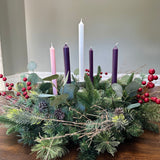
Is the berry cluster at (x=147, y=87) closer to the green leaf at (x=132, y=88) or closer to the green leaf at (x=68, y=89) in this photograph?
the green leaf at (x=132, y=88)

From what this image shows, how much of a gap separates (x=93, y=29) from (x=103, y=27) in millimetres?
123

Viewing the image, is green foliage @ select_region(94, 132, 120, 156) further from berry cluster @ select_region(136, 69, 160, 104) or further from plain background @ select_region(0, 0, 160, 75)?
plain background @ select_region(0, 0, 160, 75)

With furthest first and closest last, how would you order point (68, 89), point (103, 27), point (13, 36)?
point (103, 27) < point (13, 36) < point (68, 89)

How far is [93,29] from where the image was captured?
1753 mm

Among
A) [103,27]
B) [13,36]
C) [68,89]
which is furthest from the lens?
[103,27]

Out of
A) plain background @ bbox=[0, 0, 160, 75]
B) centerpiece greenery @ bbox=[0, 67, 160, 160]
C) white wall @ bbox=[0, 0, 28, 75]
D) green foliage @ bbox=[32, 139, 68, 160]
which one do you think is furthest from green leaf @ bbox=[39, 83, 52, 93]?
plain background @ bbox=[0, 0, 160, 75]

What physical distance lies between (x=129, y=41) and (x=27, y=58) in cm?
129

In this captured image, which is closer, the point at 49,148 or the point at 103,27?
the point at 49,148

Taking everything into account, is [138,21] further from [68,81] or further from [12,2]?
[68,81]

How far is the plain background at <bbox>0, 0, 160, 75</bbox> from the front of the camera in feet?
5.41

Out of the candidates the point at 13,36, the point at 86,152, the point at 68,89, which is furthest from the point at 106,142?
the point at 13,36

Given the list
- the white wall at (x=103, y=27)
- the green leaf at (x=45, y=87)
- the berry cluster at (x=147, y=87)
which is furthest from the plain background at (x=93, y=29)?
the berry cluster at (x=147, y=87)

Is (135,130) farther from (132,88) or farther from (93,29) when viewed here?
(93,29)

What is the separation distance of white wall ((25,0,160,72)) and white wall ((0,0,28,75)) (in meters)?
0.10
